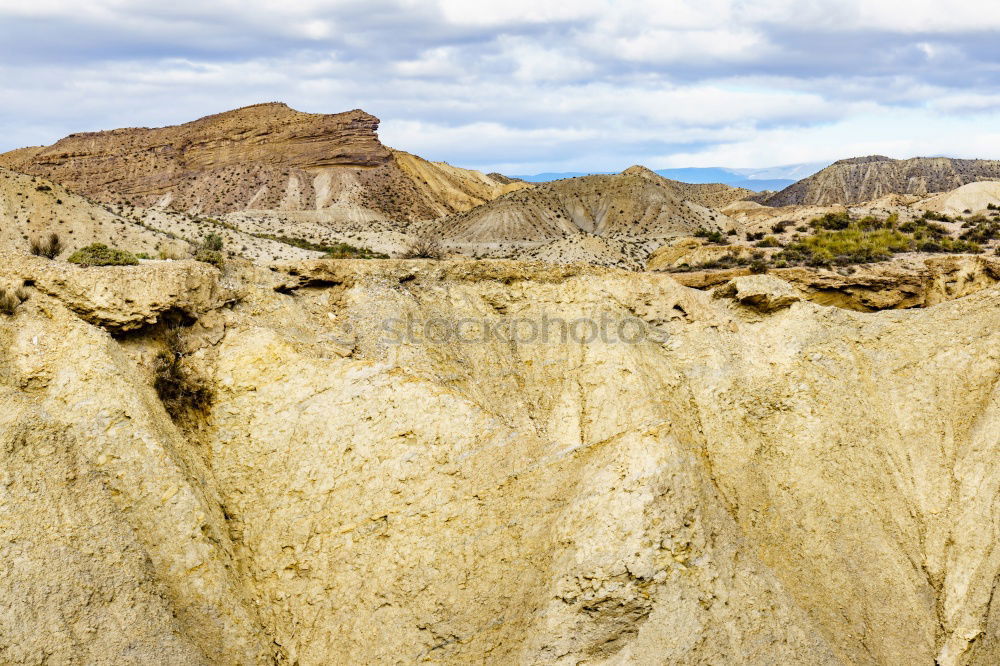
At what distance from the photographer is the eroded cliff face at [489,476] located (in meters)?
9.47

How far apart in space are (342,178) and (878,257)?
77439 millimetres

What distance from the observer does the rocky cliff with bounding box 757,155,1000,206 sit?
364 feet

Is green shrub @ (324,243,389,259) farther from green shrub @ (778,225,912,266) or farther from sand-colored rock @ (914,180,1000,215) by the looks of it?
sand-colored rock @ (914,180,1000,215)

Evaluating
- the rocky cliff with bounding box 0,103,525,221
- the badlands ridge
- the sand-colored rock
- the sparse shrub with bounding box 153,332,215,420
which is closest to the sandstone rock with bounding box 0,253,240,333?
the badlands ridge

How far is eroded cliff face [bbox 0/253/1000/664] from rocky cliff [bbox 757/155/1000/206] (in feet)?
351

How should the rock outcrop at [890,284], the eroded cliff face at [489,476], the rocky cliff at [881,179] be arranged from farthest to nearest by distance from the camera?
1. the rocky cliff at [881,179]
2. the rock outcrop at [890,284]
3. the eroded cliff face at [489,476]

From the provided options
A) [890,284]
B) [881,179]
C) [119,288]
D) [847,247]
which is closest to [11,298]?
[119,288]

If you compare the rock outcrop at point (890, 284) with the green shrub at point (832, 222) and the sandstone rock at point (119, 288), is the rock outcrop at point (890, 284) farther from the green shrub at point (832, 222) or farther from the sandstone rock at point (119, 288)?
the green shrub at point (832, 222)

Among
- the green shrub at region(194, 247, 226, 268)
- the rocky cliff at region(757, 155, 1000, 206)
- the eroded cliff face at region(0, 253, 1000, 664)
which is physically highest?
the rocky cliff at region(757, 155, 1000, 206)

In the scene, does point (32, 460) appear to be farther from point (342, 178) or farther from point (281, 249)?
point (342, 178)

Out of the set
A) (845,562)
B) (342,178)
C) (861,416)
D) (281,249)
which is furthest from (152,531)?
(342,178)

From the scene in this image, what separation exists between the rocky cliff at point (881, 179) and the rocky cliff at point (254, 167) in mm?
53874

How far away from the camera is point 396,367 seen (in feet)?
38.8

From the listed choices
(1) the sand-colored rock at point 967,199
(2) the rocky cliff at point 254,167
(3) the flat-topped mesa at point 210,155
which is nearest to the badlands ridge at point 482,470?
(1) the sand-colored rock at point 967,199
